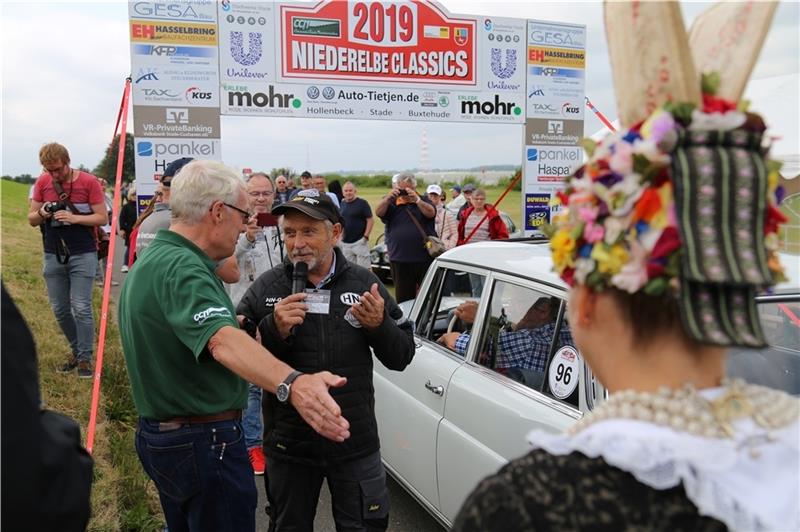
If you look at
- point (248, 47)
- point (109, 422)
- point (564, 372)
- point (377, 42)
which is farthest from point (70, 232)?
point (564, 372)

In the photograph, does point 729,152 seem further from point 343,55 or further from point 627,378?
point 343,55

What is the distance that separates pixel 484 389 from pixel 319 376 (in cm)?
126

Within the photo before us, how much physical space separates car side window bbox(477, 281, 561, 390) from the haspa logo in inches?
208

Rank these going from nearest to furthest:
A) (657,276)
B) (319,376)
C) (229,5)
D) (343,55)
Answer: (657,276) < (319,376) < (229,5) < (343,55)

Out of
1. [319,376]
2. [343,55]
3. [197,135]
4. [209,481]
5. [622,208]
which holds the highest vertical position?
[343,55]

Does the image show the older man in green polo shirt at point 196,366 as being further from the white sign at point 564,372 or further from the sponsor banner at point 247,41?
the sponsor banner at point 247,41

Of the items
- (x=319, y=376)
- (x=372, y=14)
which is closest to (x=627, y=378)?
(x=319, y=376)

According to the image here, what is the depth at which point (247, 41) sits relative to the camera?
24.5 ft

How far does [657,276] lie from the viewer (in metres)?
0.99

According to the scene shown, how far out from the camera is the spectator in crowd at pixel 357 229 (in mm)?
9688

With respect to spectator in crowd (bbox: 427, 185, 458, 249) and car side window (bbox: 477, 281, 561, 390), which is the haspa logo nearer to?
spectator in crowd (bbox: 427, 185, 458, 249)

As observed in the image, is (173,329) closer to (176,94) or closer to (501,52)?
(176,94)

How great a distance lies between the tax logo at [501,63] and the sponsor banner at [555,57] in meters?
0.24

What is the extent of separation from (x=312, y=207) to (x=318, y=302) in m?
0.47
